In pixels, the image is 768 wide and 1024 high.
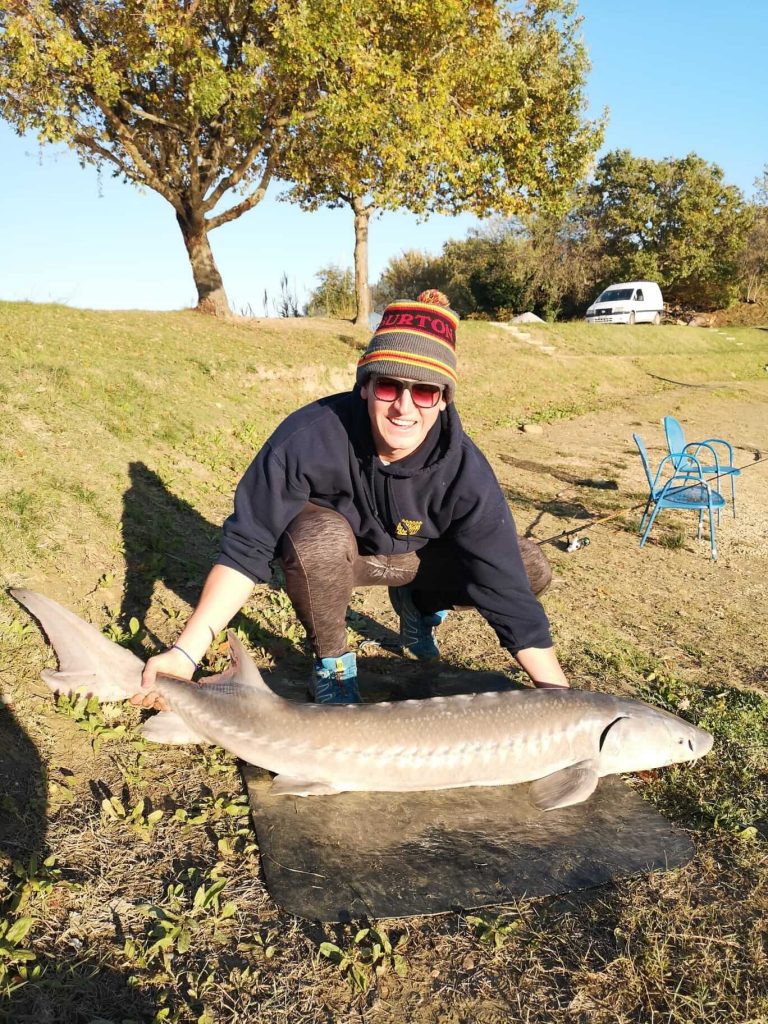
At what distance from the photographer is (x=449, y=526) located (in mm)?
3768

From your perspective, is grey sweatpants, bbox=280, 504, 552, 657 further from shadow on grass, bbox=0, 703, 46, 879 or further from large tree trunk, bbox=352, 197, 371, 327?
large tree trunk, bbox=352, 197, 371, 327

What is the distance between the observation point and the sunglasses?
3.34 meters

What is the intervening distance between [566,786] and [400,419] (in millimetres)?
1857

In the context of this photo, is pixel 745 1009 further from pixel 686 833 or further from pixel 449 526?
pixel 449 526

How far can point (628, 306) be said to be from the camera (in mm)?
33125

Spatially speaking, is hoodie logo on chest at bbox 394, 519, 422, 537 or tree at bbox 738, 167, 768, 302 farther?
tree at bbox 738, 167, 768, 302

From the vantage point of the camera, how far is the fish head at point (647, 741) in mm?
3475

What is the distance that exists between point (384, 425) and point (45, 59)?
1337cm

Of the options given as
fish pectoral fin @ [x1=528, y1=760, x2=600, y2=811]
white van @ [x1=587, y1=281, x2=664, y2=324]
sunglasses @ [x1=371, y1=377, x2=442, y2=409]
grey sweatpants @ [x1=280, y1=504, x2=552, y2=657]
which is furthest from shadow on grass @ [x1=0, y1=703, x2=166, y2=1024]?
white van @ [x1=587, y1=281, x2=664, y2=324]

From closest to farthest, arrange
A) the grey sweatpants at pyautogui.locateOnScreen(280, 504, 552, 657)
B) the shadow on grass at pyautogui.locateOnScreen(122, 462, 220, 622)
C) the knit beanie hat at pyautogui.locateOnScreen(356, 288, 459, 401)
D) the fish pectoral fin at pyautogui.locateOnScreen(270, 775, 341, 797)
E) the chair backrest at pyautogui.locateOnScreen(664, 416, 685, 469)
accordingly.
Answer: the fish pectoral fin at pyautogui.locateOnScreen(270, 775, 341, 797)
the knit beanie hat at pyautogui.locateOnScreen(356, 288, 459, 401)
the grey sweatpants at pyautogui.locateOnScreen(280, 504, 552, 657)
the shadow on grass at pyautogui.locateOnScreen(122, 462, 220, 622)
the chair backrest at pyautogui.locateOnScreen(664, 416, 685, 469)

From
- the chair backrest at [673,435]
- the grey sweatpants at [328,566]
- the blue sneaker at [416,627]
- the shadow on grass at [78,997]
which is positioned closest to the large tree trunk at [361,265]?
the chair backrest at [673,435]

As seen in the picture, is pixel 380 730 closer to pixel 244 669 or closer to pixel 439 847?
pixel 439 847

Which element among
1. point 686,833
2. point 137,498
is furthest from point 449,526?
point 137,498

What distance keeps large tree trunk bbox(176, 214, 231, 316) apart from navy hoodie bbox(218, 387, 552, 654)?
14.9 metres
